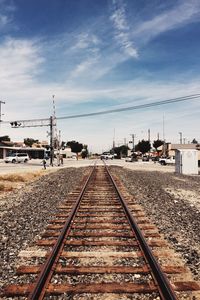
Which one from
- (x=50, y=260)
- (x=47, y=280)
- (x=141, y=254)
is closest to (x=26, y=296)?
(x=47, y=280)

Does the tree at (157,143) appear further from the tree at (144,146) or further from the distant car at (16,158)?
the distant car at (16,158)

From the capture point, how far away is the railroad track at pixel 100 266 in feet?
15.7

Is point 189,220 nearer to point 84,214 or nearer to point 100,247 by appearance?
point 84,214

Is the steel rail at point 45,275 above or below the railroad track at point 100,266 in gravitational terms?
above

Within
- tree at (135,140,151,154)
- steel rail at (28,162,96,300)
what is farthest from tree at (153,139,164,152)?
steel rail at (28,162,96,300)

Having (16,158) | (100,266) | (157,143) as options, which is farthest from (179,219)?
(157,143)

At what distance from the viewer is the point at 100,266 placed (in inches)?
227

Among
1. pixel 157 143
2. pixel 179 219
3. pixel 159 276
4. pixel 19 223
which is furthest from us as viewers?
pixel 157 143

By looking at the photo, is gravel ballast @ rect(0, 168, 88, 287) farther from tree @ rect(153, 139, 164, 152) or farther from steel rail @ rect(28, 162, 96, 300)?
tree @ rect(153, 139, 164, 152)

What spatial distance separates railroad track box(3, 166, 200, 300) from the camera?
189 inches

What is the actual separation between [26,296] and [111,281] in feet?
4.26

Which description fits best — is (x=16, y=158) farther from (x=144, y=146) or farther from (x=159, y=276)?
(x=144, y=146)

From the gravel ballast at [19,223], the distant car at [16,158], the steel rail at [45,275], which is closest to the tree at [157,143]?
the distant car at [16,158]

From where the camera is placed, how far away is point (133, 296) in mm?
4715
